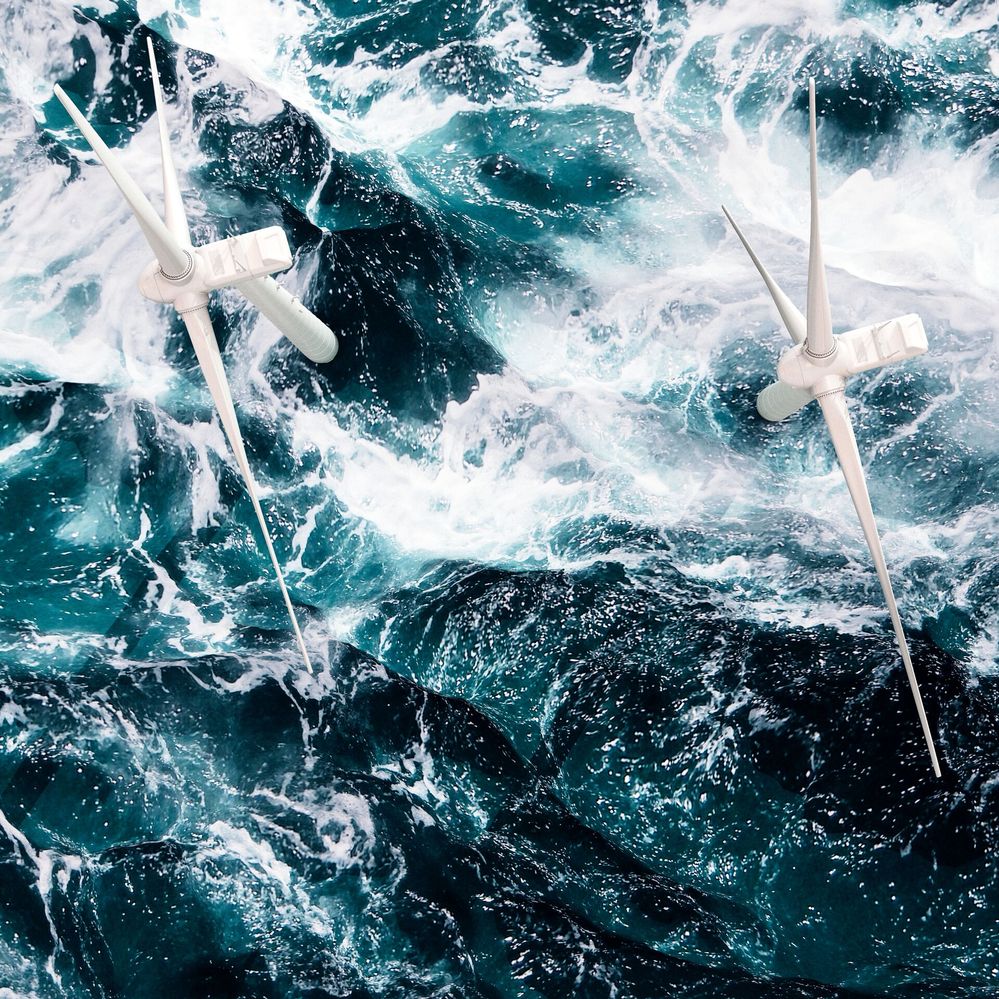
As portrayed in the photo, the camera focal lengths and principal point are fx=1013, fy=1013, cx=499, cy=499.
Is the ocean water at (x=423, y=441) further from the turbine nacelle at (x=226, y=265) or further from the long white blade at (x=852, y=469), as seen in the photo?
the turbine nacelle at (x=226, y=265)

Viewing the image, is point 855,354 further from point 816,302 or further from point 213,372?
point 213,372

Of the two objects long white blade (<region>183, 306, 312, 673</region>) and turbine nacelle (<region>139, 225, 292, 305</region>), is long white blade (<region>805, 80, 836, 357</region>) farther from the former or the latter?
long white blade (<region>183, 306, 312, 673</region>)

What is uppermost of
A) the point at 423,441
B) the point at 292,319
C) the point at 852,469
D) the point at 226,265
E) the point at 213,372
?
the point at 226,265

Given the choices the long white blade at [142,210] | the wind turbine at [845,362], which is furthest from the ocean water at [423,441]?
the long white blade at [142,210]

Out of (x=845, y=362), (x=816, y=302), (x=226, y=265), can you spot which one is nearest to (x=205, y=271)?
(x=226, y=265)

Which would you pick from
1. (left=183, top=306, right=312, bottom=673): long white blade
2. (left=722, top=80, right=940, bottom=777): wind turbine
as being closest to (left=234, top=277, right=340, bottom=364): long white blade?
(left=183, top=306, right=312, bottom=673): long white blade

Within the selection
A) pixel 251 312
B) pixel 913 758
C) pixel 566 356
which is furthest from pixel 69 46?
pixel 913 758

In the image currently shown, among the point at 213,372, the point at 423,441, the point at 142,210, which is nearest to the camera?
the point at 142,210
